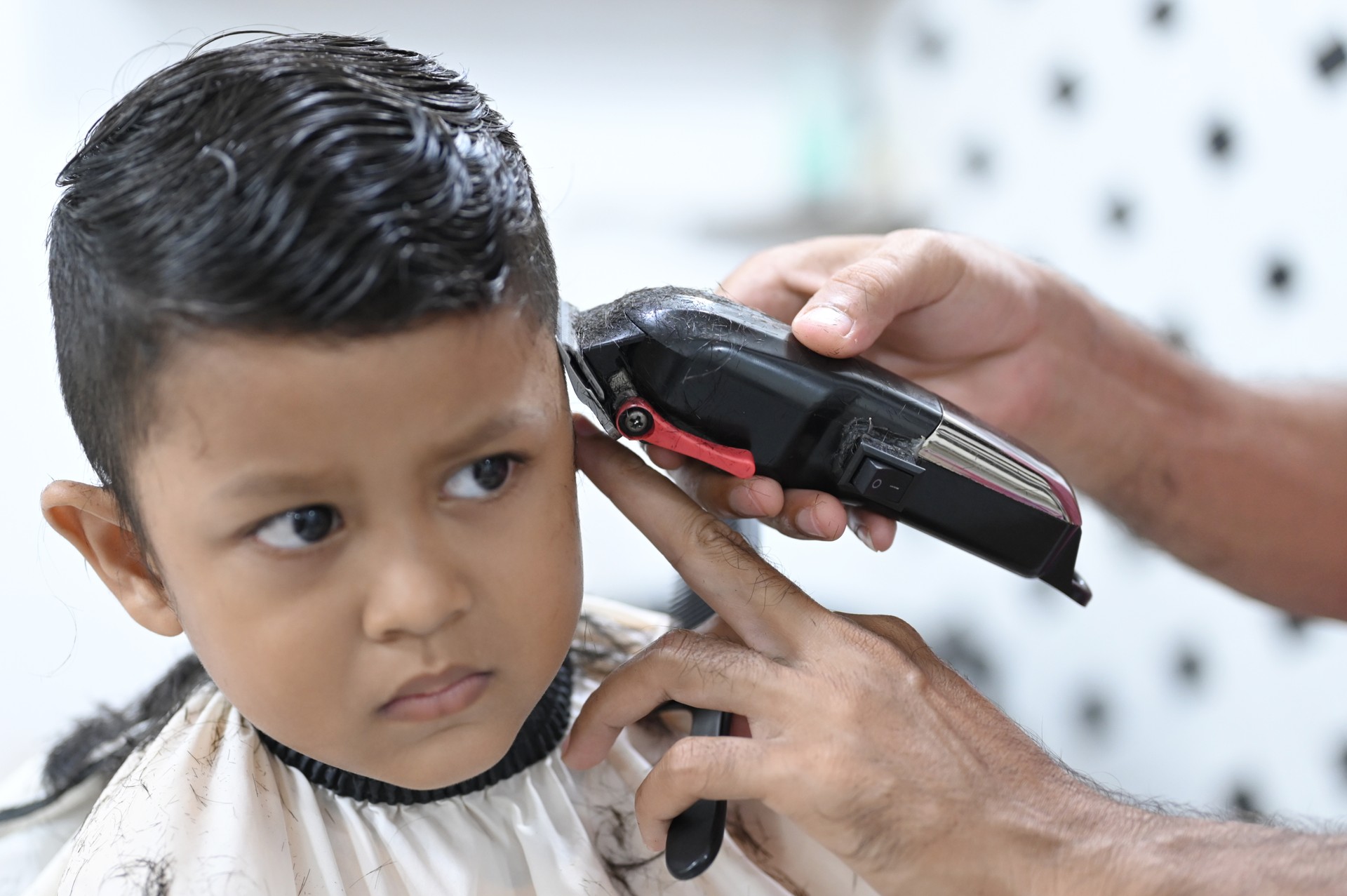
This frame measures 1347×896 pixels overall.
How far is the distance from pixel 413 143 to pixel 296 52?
13 cm

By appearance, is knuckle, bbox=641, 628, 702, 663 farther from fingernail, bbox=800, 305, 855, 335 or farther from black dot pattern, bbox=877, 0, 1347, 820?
black dot pattern, bbox=877, 0, 1347, 820

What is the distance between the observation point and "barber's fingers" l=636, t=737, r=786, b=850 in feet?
2.25

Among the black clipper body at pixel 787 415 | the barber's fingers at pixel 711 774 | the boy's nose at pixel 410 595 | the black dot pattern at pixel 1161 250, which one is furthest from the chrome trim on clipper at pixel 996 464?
the black dot pattern at pixel 1161 250

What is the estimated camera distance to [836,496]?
787mm

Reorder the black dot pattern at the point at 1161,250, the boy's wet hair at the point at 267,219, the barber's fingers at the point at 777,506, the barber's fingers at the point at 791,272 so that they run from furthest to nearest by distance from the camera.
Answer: the black dot pattern at the point at 1161,250, the barber's fingers at the point at 791,272, the barber's fingers at the point at 777,506, the boy's wet hair at the point at 267,219

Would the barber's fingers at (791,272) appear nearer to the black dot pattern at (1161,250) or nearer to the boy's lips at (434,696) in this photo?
the black dot pattern at (1161,250)

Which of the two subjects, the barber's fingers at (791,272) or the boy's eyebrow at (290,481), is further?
the barber's fingers at (791,272)

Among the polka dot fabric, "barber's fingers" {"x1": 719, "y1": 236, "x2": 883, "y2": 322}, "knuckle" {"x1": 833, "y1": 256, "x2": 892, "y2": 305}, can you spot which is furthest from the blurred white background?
"knuckle" {"x1": 833, "y1": 256, "x2": 892, "y2": 305}

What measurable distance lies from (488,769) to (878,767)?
0.90 feet

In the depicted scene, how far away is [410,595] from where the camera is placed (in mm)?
613

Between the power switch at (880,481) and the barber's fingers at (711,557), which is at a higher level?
the power switch at (880,481)

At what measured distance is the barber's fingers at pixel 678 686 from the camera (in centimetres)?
72

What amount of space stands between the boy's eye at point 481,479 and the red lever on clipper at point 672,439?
9cm

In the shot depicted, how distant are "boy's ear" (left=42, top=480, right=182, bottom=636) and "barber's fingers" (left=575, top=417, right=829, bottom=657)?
310 mm
